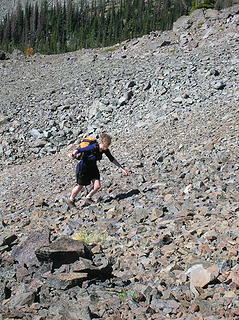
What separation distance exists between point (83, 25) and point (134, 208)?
10492 centimetres

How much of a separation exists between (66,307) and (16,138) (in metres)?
15.7

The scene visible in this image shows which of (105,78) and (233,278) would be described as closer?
(233,278)

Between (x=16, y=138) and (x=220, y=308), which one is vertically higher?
(x=220, y=308)

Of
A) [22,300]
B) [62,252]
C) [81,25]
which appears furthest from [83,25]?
[22,300]

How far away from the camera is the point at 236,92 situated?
55.8ft

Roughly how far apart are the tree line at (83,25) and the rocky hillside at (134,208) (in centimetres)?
7136

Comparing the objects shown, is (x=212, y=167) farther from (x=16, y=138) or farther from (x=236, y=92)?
(x=16, y=138)

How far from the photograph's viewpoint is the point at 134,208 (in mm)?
8172

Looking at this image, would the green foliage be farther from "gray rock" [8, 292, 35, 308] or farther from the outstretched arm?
"gray rock" [8, 292, 35, 308]

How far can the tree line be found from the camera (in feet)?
308

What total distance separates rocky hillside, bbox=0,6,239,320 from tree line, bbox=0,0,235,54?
71364 mm

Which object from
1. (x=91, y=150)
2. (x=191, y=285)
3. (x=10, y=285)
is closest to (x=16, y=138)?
(x=91, y=150)

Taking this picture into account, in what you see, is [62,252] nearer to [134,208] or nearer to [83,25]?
[134,208]

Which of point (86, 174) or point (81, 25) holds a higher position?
point (86, 174)
